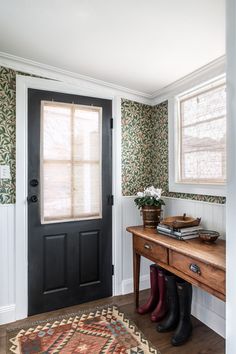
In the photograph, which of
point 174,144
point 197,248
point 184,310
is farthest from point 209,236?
point 174,144

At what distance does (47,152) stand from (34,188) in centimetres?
35

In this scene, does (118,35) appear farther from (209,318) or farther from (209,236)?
(209,318)

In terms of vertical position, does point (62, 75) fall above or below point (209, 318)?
above

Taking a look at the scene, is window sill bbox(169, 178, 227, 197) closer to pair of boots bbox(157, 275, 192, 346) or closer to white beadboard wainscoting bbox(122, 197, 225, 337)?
white beadboard wainscoting bbox(122, 197, 225, 337)

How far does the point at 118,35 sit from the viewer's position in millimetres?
1752

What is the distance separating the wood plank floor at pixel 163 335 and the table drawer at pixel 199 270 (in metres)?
0.60

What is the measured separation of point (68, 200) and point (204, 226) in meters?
1.26

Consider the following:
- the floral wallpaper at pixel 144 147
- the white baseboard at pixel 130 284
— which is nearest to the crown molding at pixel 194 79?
the floral wallpaper at pixel 144 147

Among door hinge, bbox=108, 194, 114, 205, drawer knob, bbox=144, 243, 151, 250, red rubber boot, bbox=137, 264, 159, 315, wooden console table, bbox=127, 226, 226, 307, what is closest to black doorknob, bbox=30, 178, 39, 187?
door hinge, bbox=108, 194, 114, 205

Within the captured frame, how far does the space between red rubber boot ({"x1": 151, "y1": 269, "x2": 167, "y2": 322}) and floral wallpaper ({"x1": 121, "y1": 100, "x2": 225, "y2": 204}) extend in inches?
31.7

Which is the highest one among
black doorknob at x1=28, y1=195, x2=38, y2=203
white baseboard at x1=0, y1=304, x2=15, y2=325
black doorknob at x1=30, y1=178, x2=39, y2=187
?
black doorknob at x1=30, y1=178, x2=39, y2=187

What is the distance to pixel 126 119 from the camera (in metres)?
2.71

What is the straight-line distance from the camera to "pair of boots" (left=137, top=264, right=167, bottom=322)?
7.09 feet

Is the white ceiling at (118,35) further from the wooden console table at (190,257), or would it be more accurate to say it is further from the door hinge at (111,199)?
the wooden console table at (190,257)
